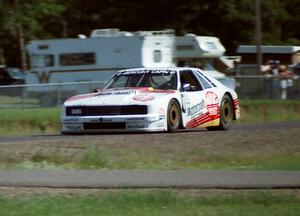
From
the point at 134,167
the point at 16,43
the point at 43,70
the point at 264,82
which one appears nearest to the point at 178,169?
the point at 134,167

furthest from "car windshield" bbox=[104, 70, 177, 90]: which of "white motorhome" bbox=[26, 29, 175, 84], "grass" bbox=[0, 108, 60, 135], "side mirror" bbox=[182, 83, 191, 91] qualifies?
"white motorhome" bbox=[26, 29, 175, 84]

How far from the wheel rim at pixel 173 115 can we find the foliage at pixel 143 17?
1561 inches

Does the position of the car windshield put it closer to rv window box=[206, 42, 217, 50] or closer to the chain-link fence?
the chain-link fence

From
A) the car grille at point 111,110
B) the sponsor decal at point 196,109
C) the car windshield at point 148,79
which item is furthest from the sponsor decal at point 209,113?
the car grille at point 111,110

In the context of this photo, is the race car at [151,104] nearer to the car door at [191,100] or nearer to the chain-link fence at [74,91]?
the car door at [191,100]

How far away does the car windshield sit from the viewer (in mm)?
17406

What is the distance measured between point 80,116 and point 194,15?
42.0m

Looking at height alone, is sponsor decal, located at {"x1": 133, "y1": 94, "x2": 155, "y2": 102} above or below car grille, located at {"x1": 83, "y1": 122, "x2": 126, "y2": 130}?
above

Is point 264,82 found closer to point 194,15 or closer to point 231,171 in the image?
point 231,171

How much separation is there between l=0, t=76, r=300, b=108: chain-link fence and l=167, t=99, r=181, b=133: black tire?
426 inches

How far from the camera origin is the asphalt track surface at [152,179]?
10.3 metres

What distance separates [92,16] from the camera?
200 feet

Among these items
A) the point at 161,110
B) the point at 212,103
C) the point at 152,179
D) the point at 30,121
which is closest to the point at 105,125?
the point at 161,110

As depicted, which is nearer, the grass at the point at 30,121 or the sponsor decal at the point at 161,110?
the sponsor decal at the point at 161,110
